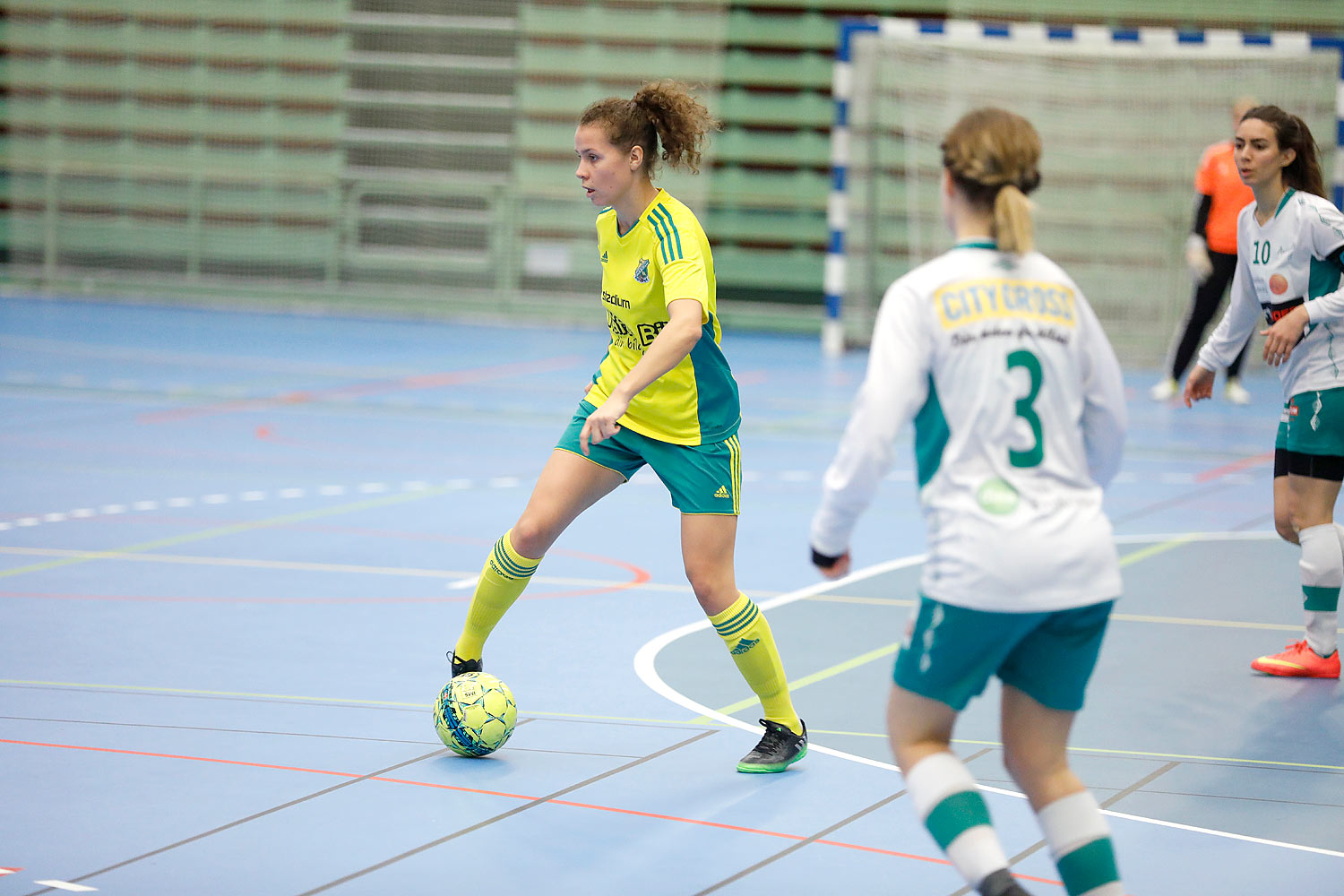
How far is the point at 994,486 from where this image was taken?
9.56 feet

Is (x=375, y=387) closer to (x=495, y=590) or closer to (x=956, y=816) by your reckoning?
(x=495, y=590)

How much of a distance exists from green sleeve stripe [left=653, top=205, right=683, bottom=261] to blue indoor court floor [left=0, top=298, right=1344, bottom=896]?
1420 millimetres

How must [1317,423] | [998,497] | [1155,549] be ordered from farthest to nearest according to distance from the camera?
[1155,549], [1317,423], [998,497]

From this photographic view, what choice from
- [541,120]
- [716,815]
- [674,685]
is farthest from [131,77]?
[716,815]

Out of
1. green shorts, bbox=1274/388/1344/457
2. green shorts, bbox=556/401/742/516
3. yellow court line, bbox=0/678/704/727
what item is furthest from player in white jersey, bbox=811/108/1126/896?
green shorts, bbox=1274/388/1344/457

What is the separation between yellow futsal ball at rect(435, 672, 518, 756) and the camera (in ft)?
14.7

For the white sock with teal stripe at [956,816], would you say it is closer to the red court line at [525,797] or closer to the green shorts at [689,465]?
the red court line at [525,797]

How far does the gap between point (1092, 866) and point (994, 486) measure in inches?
28.8

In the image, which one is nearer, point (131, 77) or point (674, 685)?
point (674, 685)

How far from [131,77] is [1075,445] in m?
18.8

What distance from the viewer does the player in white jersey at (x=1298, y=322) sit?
17.2 ft

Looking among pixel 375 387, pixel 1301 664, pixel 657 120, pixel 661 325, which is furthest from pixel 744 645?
pixel 375 387

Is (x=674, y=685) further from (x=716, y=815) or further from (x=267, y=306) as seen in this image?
(x=267, y=306)

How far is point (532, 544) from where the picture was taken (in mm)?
4633
